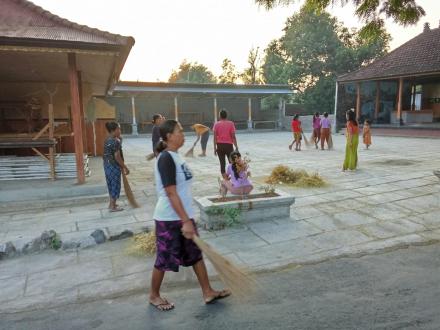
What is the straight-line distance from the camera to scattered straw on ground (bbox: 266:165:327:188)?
7.30m

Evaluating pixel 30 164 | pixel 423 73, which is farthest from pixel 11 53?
pixel 423 73

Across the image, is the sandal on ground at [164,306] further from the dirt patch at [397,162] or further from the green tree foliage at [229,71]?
the green tree foliage at [229,71]

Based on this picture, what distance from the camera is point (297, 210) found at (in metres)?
5.64

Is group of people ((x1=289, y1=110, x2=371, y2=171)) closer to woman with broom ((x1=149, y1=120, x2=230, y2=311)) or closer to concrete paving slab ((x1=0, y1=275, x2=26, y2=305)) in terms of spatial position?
woman with broom ((x1=149, y1=120, x2=230, y2=311))

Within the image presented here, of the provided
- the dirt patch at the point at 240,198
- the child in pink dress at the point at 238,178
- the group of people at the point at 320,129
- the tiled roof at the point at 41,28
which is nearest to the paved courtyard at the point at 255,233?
the dirt patch at the point at 240,198

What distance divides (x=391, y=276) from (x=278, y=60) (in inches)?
1359

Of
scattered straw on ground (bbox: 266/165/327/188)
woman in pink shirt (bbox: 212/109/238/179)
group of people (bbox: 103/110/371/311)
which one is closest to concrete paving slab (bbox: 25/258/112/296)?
group of people (bbox: 103/110/371/311)

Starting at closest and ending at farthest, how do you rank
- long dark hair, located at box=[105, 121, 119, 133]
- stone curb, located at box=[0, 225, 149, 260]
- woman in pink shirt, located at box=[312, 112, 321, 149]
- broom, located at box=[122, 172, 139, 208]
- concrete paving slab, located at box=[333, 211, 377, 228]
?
stone curb, located at box=[0, 225, 149, 260] < concrete paving slab, located at box=[333, 211, 377, 228] < long dark hair, located at box=[105, 121, 119, 133] < broom, located at box=[122, 172, 139, 208] < woman in pink shirt, located at box=[312, 112, 321, 149]

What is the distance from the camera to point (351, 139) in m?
8.78

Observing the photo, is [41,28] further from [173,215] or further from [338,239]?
[338,239]

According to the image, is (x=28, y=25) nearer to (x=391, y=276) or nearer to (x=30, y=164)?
(x=30, y=164)

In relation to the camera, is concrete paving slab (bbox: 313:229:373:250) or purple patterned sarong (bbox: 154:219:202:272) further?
concrete paving slab (bbox: 313:229:373:250)

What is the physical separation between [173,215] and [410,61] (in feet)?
74.2

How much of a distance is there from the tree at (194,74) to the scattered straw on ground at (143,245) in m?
55.9
